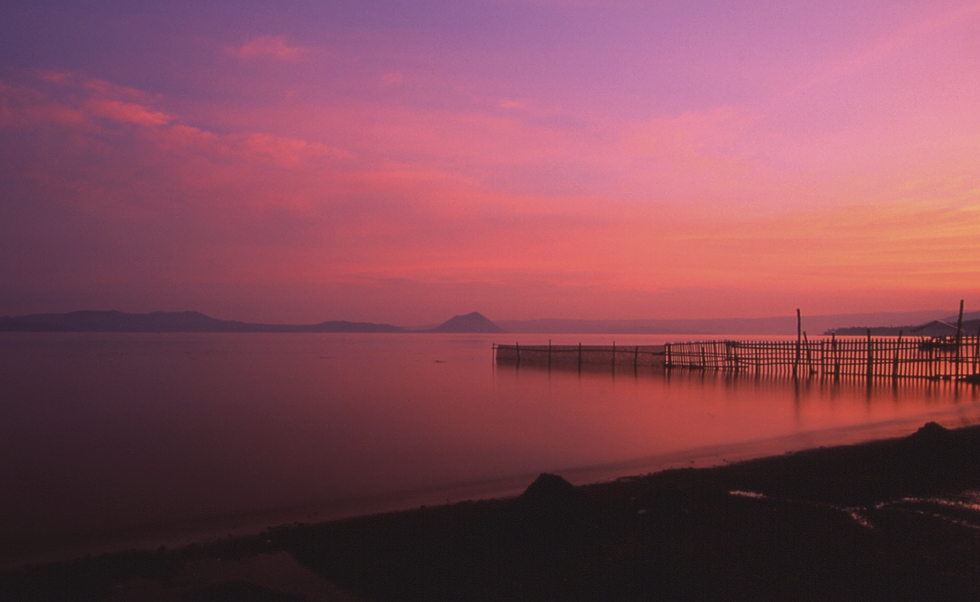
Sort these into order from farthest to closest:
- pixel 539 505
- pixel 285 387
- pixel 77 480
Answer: pixel 285 387, pixel 77 480, pixel 539 505

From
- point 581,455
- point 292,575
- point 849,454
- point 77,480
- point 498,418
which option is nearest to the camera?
point 292,575

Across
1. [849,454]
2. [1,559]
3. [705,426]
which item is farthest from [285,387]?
A: [849,454]

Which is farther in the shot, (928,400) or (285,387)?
(285,387)

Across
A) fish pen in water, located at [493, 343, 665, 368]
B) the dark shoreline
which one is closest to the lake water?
the dark shoreline

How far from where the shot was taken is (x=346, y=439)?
45.3ft

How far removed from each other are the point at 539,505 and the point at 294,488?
16.7 ft

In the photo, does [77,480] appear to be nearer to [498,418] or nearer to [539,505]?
[539,505]

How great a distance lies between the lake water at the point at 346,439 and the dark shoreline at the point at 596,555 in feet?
5.76

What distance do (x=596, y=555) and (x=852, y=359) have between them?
77.7 ft

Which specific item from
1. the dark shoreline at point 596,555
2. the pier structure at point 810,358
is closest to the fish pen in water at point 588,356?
the pier structure at point 810,358

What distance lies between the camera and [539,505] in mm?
5914

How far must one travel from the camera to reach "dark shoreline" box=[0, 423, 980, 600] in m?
4.59

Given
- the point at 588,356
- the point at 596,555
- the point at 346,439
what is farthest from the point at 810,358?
the point at 596,555

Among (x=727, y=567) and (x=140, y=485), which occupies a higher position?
(x=727, y=567)
